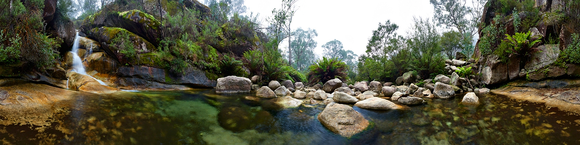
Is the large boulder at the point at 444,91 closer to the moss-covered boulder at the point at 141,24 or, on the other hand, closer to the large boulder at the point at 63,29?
the moss-covered boulder at the point at 141,24

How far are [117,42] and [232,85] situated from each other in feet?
15.9

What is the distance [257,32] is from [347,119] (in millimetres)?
13850

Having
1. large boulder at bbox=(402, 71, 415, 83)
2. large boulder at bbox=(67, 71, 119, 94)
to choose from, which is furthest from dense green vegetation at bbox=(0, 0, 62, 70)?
large boulder at bbox=(402, 71, 415, 83)

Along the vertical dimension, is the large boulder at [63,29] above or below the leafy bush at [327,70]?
above

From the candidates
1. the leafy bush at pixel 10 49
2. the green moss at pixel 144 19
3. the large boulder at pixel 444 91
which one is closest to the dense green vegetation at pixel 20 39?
the leafy bush at pixel 10 49

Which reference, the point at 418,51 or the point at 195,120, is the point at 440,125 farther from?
the point at 418,51

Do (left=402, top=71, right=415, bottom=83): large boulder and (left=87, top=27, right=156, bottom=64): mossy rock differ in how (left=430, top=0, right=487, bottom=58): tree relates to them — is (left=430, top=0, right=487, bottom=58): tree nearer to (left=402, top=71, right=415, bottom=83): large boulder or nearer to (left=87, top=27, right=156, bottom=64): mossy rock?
(left=402, top=71, right=415, bottom=83): large boulder

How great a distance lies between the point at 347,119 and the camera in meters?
3.09

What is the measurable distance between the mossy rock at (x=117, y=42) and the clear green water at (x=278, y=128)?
15.8ft

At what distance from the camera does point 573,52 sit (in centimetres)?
450

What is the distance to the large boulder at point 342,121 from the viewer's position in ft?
9.54

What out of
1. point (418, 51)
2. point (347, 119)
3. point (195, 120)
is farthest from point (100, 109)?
point (418, 51)

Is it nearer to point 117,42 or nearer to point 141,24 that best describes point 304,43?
point 141,24

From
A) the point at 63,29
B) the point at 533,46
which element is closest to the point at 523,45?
the point at 533,46
